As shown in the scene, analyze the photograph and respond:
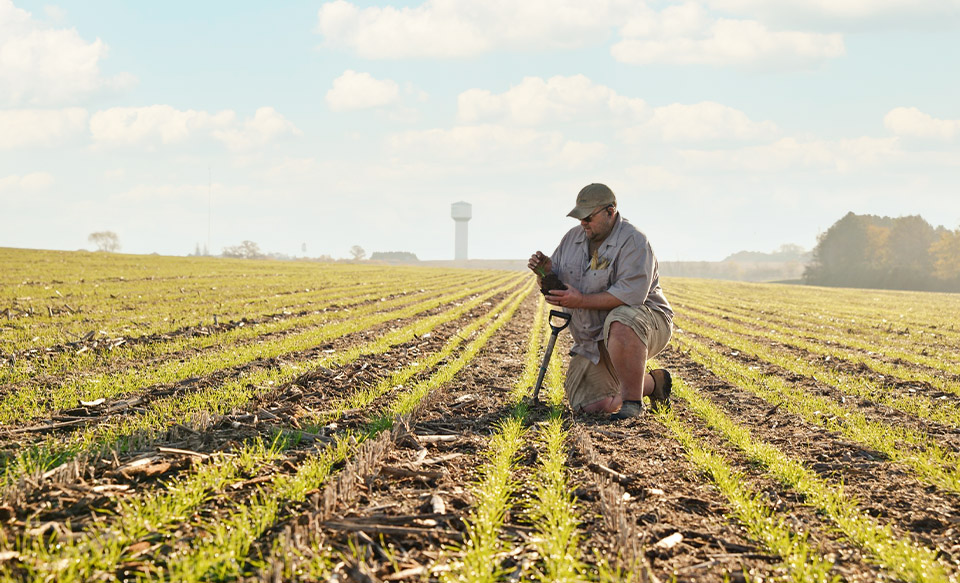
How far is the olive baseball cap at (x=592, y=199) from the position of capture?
6703 mm

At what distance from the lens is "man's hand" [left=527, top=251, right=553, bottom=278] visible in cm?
710

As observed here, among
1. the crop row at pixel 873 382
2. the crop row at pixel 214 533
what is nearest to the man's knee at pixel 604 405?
the crop row at pixel 214 533

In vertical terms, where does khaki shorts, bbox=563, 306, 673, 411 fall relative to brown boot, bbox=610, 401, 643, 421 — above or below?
above

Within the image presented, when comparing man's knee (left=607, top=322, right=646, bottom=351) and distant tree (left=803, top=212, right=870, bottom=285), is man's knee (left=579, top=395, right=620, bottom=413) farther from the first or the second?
distant tree (left=803, top=212, right=870, bottom=285)

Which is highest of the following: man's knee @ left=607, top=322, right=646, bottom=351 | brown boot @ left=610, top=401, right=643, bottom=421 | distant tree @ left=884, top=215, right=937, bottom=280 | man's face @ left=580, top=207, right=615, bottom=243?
distant tree @ left=884, top=215, right=937, bottom=280

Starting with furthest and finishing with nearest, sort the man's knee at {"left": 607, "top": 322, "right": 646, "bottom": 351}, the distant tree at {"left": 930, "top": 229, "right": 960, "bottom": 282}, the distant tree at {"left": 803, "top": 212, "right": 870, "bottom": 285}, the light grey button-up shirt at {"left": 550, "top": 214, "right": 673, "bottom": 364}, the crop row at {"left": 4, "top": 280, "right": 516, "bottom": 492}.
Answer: the distant tree at {"left": 803, "top": 212, "right": 870, "bottom": 285} → the distant tree at {"left": 930, "top": 229, "right": 960, "bottom": 282} → the light grey button-up shirt at {"left": 550, "top": 214, "right": 673, "bottom": 364} → the man's knee at {"left": 607, "top": 322, "right": 646, "bottom": 351} → the crop row at {"left": 4, "top": 280, "right": 516, "bottom": 492}

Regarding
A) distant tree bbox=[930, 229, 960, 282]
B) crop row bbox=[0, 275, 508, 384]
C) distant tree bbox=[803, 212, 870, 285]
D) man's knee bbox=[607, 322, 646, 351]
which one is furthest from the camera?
distant tree bbox=[803, 212, 870, 285]

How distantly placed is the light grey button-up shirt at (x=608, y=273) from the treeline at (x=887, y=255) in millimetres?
83606

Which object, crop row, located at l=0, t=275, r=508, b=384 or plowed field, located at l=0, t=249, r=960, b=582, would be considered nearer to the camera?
plowed field, located at l=0, t=249, r=960, b=582

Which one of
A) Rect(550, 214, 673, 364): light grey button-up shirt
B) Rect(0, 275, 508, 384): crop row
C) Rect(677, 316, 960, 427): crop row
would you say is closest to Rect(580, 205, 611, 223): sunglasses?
Rect(550, 214, 673, 364): light grey button-up shirt

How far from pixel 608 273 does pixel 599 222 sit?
57cm

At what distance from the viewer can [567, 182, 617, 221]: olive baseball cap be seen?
6.70m

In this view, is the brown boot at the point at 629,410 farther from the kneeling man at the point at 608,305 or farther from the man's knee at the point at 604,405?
the man's knee at the point at 604,405

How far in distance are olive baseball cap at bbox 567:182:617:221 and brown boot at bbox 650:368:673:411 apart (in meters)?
2.12
